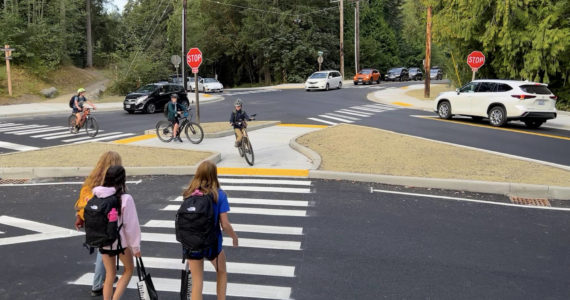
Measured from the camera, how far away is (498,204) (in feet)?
29.2

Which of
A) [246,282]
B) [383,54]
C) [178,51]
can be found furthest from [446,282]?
[383,54]

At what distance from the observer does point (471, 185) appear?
388 inches

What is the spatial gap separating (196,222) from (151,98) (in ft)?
75.7

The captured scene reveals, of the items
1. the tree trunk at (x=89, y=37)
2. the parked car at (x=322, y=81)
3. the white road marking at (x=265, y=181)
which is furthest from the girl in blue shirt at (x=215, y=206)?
the tree trunk at (x=89, y=37)

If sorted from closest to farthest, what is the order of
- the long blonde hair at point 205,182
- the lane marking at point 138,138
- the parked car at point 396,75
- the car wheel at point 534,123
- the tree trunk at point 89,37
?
the long blonde hair at point 205,182 < the lane marking at point 138,138 < the car wheel at point 534,123 < the tree trunk at point 89,37 < the parked car at point 396,75

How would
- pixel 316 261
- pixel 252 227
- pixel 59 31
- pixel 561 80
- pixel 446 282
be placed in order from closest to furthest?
pixel 446 282 < pixel 316 261 < pixel 252 227 < pixel 561 80 < pixel 59 31

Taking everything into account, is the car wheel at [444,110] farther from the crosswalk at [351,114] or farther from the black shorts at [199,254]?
the black shorts at [199,254]

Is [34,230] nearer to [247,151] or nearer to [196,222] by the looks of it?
[196,222]

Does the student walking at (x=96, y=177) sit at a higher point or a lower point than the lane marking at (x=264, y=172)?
higher

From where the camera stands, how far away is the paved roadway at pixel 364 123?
15.4m

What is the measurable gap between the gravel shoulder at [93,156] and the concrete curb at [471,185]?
163 inches

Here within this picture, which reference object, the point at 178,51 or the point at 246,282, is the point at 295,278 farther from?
the point at 178,51


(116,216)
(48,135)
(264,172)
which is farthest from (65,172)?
(48,135)

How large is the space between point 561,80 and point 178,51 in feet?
157
